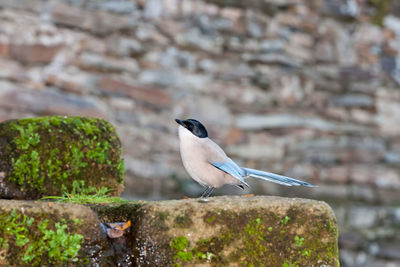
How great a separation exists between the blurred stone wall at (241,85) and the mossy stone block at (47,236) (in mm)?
3406

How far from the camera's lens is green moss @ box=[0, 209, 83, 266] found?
1.47 meters

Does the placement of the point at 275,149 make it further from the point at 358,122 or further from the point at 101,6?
the point at 101,6

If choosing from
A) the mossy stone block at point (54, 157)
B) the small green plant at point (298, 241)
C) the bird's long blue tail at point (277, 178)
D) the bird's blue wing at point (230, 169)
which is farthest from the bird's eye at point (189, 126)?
the small green plant at point (298, 241)

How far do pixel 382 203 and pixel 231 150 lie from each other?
5.89 ft

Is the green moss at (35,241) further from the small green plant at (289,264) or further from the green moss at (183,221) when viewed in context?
the small green plant at (289,264)

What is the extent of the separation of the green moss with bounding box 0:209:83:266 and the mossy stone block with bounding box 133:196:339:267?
0.21 meters

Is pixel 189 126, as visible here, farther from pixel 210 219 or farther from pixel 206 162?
pixel 210 219

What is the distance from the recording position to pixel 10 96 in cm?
473

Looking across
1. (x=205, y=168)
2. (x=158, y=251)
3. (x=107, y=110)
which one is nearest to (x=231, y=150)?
(x=107, y=110)

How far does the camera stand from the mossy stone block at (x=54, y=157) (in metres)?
2.34

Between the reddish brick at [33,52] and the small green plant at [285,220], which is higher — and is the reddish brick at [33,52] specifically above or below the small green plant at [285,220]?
below

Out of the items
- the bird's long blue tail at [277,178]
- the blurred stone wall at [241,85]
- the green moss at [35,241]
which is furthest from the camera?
the blurred stone wall at [241,85]

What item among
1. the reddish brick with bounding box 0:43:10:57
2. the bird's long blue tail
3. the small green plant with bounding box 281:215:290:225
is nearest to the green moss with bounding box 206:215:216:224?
the small green plant with bounding box 281:215:290:225

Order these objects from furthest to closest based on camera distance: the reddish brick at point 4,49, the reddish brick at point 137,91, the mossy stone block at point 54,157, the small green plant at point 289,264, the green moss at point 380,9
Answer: the green moss at point 380,9
the reddish brick at point 137,91
the reddish brick at point 4,49
the mossy stone block at point 54,157
the small green plant at point 289,264
